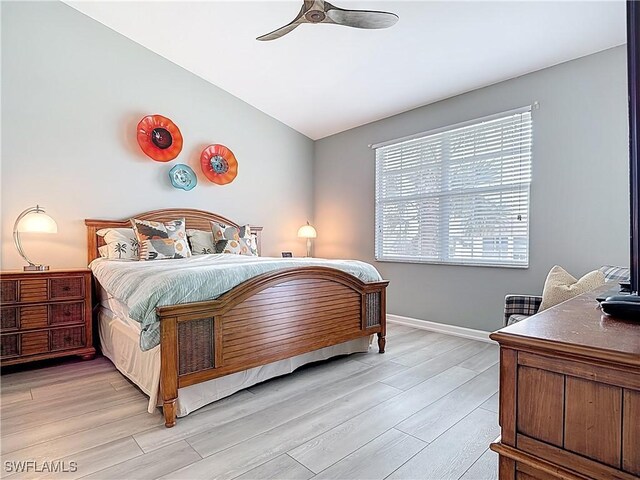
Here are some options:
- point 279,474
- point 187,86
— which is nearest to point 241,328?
point 279,474

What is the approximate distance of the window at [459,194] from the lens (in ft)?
11.0

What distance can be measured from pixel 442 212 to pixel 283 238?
7.46 ft

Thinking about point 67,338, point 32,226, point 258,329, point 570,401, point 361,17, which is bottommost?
point 67,338

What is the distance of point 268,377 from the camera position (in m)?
2.46

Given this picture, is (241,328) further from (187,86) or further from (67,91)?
(187,86)

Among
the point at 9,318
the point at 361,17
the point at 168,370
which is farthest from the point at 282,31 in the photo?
the point at 9,318

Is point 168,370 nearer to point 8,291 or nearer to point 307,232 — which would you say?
point 8,291

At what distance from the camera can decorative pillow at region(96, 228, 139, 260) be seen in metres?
3.29

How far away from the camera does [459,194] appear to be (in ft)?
12.3

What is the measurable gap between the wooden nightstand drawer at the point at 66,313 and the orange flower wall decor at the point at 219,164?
1969 millimetres

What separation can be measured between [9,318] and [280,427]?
2.37m

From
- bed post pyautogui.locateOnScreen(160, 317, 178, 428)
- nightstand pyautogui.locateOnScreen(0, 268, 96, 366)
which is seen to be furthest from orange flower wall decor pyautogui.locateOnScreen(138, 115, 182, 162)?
bed post pyautogui.locateOnScreen(160, 317, 178, 428)

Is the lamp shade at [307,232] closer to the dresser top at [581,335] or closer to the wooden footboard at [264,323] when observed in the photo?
the wooden footboard at [264,323]

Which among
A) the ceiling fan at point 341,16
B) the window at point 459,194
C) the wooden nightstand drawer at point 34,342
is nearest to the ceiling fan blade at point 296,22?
the ceiling fan at point 341,16
